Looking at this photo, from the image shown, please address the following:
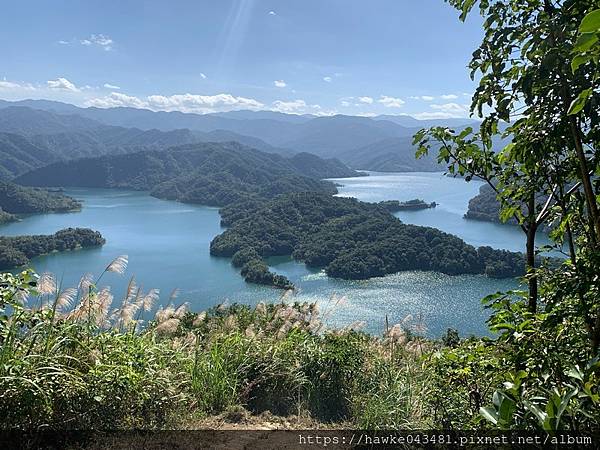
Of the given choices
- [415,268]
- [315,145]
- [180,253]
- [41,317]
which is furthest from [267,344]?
[315,145]

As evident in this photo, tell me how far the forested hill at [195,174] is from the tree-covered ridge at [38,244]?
30085 mm

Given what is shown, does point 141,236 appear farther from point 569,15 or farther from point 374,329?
point 569,15

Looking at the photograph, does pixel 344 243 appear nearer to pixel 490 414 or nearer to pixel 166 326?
pixel 166 326

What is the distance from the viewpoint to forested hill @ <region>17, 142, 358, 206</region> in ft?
243

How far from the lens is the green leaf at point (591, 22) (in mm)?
456

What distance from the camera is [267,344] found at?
2.60m

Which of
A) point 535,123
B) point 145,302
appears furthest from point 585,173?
point 145,302

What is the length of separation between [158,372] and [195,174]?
84.9 meters

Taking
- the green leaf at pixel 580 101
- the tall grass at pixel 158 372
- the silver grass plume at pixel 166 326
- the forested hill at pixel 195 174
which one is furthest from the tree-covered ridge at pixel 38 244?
the green leaf at pixel 580 101

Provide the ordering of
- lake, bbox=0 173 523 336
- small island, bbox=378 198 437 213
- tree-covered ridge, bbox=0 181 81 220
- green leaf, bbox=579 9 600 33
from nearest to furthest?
green leaf, bbox=579 9 600 33 → lake, bbox=0 173 523 336 → tree-covered ridge, bbox=0 181 81 220 → small island, bbox=378 198 437 213

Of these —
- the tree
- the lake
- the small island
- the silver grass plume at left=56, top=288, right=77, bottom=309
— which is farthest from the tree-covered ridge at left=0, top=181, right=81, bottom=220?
the tree

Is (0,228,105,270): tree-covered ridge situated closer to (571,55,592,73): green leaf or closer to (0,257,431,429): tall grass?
(0,257,431,429): tall grass

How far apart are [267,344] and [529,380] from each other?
1791mm

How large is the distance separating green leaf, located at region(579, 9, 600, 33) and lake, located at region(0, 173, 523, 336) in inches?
140
